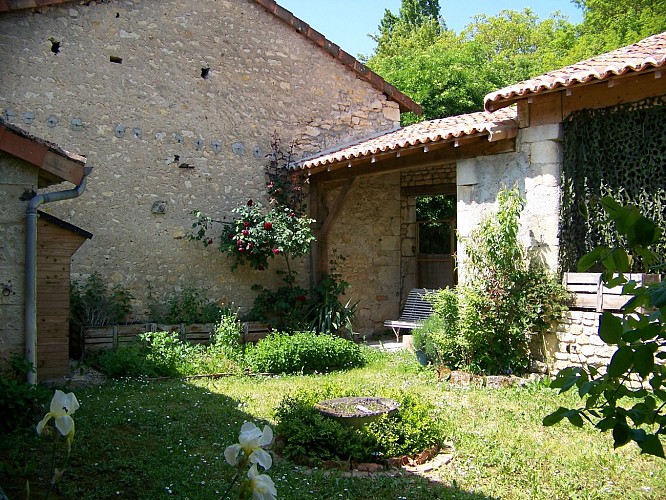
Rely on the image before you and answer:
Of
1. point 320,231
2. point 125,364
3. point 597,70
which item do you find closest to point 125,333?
point 125,364

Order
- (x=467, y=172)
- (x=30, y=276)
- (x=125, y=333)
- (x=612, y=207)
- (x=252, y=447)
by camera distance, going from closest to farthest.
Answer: (x=612, y=207)
(x=252, y=447)
(x=30, y=276)
(x=467, y=172)
(x=125, y=333)

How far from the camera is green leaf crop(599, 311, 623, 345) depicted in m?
1.25

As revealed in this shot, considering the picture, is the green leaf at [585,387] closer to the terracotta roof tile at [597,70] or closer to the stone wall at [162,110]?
the terracotta roof tile at [597,70]

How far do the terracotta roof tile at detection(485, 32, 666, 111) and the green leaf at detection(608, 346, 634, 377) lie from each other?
543 centimetres

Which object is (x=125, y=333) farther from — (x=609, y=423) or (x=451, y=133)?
(x=609, y=423)

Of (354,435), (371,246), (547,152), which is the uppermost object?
(547,152)

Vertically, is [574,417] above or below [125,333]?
above

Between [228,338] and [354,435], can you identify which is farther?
[228,338]

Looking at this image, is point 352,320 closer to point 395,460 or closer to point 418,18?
point 395,460

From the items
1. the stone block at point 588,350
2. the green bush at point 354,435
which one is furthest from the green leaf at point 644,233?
the stone block at point 588,350

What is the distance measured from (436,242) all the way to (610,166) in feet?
20.4

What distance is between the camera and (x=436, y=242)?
1299 cm

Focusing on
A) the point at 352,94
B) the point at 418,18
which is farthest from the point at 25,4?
the point at 418,18

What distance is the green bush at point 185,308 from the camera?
9.02 meters
